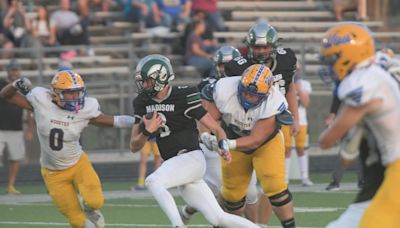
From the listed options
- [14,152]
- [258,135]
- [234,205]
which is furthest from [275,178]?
[14,152]

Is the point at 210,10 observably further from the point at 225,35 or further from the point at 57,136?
the point at 57,136

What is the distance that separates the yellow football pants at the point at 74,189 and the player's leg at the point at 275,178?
149cm

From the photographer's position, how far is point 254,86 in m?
8.59

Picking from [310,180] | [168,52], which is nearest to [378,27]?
[168,52]

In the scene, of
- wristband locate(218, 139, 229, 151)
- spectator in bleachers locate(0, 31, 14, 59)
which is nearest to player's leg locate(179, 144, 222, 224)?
wristband locate(218, 139, 229, 151)

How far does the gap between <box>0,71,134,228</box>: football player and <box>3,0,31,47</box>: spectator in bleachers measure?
26.3ft

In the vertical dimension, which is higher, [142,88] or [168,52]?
[142,88]

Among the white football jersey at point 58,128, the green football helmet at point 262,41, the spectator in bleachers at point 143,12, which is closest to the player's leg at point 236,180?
the green football helmet at point 262,41

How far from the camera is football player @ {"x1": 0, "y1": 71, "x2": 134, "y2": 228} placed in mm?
9375

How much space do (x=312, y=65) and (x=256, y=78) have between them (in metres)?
9.54

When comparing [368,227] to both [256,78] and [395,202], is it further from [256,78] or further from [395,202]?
[256,78]

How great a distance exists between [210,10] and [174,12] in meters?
0.65

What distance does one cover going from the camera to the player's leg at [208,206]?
26.9 ft

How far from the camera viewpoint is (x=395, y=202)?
6211 millimetres
